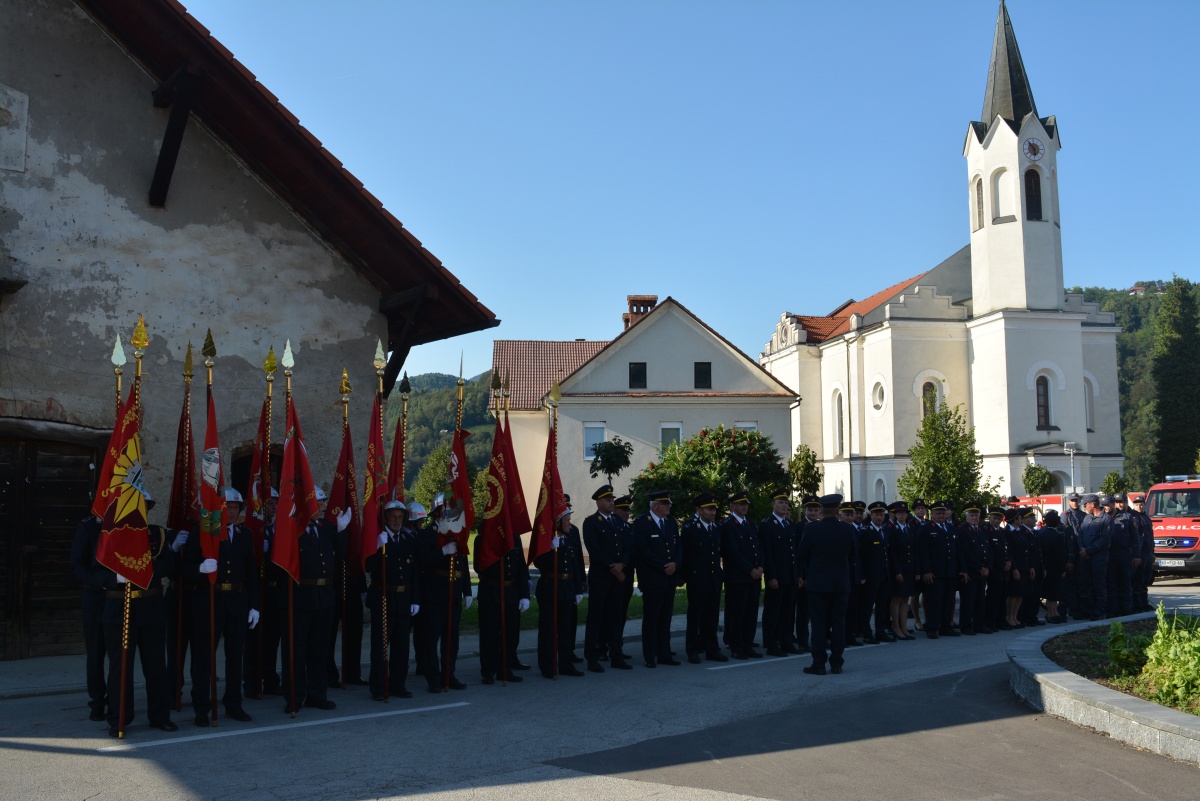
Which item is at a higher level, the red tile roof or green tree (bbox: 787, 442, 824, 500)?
the red tile roof

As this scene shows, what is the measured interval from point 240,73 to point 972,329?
43548 mm

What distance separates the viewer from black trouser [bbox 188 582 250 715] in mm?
8531

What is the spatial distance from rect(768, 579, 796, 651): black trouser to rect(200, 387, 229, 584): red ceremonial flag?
6.42m

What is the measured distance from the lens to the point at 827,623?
11000mm

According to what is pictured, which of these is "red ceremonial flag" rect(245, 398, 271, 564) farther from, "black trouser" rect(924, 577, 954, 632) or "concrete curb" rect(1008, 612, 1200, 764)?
"black trouser" rect(924, 577, 954, 632)

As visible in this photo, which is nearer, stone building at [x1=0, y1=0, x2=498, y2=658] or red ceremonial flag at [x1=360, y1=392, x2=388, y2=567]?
red ceremonial flag at [x1=360, y1=392, x2=388, y2=567]

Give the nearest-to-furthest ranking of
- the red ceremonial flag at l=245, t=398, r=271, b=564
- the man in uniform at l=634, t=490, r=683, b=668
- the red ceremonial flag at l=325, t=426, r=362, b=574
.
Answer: the red ceremonial flag at l=245, t=398, r=271, b=564 < the red ceremonial flag at l=325, t=426, r=362, b=574 < the man in uniform at l=634, t=490, r=683, b=668

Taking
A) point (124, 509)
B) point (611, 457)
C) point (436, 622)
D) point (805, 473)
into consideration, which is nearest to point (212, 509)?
point (124, 509)

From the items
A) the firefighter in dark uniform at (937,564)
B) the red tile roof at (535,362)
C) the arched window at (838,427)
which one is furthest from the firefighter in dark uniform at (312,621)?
the arched window at (838,427)

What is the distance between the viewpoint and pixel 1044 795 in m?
6.18

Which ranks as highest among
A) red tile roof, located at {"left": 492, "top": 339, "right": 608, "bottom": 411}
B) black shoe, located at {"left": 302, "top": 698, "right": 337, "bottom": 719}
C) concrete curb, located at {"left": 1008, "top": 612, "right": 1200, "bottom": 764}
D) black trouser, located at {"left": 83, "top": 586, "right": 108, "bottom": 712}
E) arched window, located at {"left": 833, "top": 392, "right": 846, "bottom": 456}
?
red tile roof, located at {"left": 492, "top": 339, "right": 608, "bottom": 411}

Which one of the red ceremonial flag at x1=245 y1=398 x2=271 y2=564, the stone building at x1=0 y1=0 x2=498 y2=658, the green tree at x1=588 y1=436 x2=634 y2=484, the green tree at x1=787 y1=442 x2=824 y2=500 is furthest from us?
the green tree at x1=787 y1=442 x2=824 y2=500

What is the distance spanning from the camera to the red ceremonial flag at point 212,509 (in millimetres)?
8625

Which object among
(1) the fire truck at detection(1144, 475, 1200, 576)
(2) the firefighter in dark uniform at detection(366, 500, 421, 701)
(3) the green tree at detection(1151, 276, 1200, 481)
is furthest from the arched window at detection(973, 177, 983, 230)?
(2) the firefighter in dark uniform at detection(366, 500, 421, 701)
